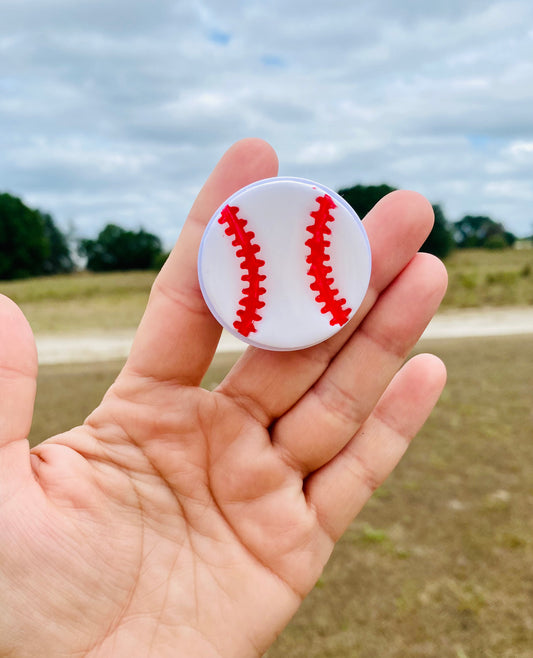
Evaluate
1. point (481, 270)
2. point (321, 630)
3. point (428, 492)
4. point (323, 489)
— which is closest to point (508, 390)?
point (428, 492)

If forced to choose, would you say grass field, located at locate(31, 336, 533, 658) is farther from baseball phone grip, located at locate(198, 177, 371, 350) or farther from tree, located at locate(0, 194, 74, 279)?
tree, located at locate(0, 194, 74, 279)

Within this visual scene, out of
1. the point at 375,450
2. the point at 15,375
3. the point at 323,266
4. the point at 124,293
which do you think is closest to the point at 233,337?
the point at 124,293

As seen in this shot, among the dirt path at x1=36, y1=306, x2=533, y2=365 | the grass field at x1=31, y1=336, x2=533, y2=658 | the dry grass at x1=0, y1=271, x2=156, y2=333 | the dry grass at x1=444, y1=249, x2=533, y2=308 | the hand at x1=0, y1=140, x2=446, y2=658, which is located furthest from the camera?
the dry grass at x1=444, y1=249, x2=533, y2=308

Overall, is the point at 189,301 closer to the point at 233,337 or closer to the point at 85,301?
the point at 233,337

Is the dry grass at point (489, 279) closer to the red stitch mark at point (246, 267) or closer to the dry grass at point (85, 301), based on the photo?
the dry grass at point (85, 301)

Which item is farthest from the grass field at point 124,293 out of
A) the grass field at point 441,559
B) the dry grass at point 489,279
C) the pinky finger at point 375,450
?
the pinky finger at point 375,450

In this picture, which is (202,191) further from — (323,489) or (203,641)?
(203,641)

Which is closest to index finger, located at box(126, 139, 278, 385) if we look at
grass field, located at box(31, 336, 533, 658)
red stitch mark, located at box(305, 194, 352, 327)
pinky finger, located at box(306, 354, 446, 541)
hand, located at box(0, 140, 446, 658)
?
hand, located at box(0, 140, 446, 658)
